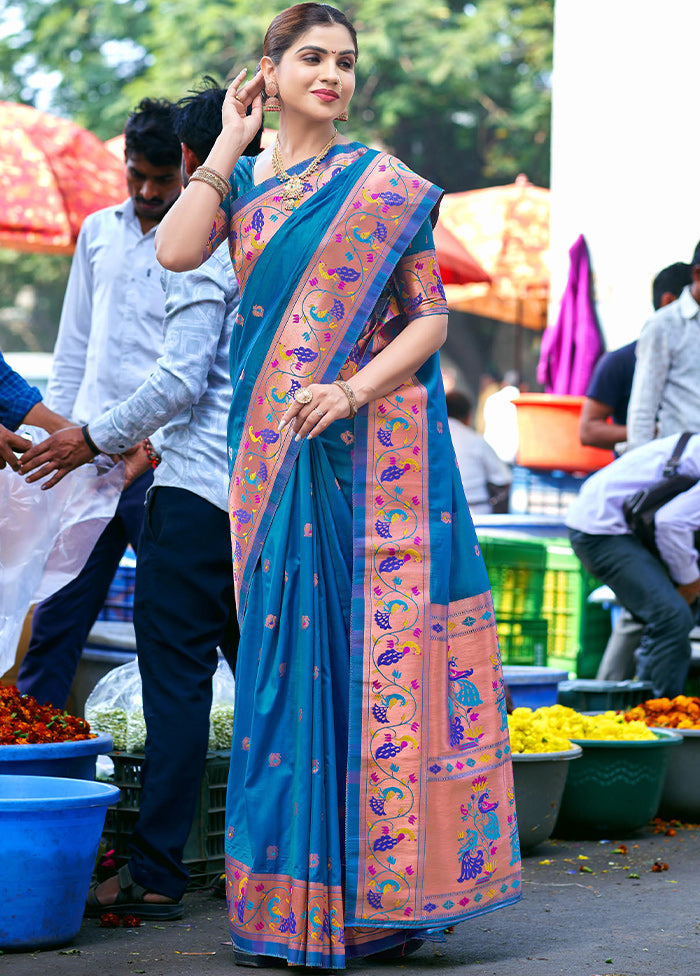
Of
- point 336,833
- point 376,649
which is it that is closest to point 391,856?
point 336,833

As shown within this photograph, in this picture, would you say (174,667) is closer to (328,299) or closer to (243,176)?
(328,299)

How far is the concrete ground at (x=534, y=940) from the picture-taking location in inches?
126

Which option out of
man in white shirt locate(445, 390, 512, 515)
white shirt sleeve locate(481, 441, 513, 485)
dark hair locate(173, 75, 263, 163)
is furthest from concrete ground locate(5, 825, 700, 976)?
white shirt sleeve locate(481, 441, 513, 485)

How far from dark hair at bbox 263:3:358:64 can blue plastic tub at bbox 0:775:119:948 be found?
1765 millimetres

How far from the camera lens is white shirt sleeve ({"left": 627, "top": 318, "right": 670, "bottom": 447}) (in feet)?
20.3

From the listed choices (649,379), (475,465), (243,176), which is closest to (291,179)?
(243,176)

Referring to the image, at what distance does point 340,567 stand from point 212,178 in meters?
0.92

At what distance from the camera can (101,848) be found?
4.04m

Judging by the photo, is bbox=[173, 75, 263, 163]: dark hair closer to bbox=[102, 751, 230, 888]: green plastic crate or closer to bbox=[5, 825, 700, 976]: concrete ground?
bbox=[102, 751, 230, 888]: green plastic crate

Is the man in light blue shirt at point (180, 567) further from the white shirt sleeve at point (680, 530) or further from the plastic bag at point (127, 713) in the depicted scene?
the white shirt sleeve at point (680, 530)

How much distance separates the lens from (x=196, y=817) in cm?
400

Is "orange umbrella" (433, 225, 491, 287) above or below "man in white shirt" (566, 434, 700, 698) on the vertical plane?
above

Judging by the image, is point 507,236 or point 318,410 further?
point 507,236

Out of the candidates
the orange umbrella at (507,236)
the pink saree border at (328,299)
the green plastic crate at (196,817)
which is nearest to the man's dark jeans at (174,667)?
the green plastic crate at (196,817)
